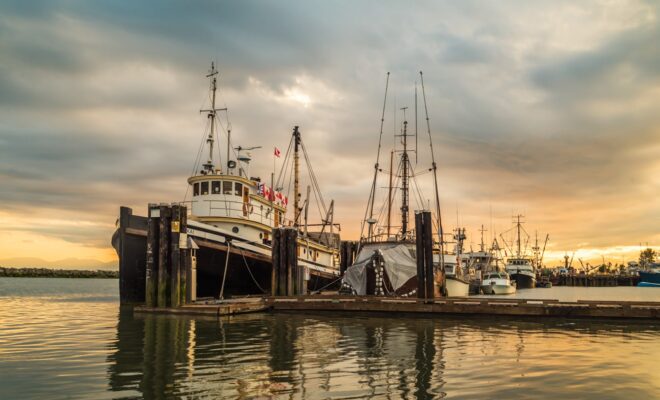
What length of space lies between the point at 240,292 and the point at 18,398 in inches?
922

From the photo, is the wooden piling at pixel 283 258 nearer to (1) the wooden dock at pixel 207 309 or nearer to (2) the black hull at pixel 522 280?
(1) the wooden dock at pixel 207 309

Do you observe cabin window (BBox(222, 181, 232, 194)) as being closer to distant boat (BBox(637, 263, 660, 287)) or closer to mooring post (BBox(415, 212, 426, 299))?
mooring post (BBox(415, 212, 426, 299))

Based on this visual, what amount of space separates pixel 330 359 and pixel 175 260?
12400 mm

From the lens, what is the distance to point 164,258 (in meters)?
23.3

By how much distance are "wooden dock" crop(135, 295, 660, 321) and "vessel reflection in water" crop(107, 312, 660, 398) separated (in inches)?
37.0

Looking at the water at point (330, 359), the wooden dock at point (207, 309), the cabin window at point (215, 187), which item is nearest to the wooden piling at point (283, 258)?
the wooden dock at point (207, 309)

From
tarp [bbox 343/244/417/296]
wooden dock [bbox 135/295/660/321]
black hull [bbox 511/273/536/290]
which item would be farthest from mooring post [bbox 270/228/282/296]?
black hull [bbox 511/273/536/290]

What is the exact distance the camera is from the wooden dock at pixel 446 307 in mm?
21031

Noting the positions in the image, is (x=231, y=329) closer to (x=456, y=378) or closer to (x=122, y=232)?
(x=456, y=378)

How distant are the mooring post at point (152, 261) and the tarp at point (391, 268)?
11614mm

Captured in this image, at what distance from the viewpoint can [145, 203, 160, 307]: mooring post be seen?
23.4m

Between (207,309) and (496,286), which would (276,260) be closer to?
(207,309)

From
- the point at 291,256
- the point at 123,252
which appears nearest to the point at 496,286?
the point at 291,256

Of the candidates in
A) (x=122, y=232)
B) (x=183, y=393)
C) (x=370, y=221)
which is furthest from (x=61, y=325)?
(x=370, y=221)
